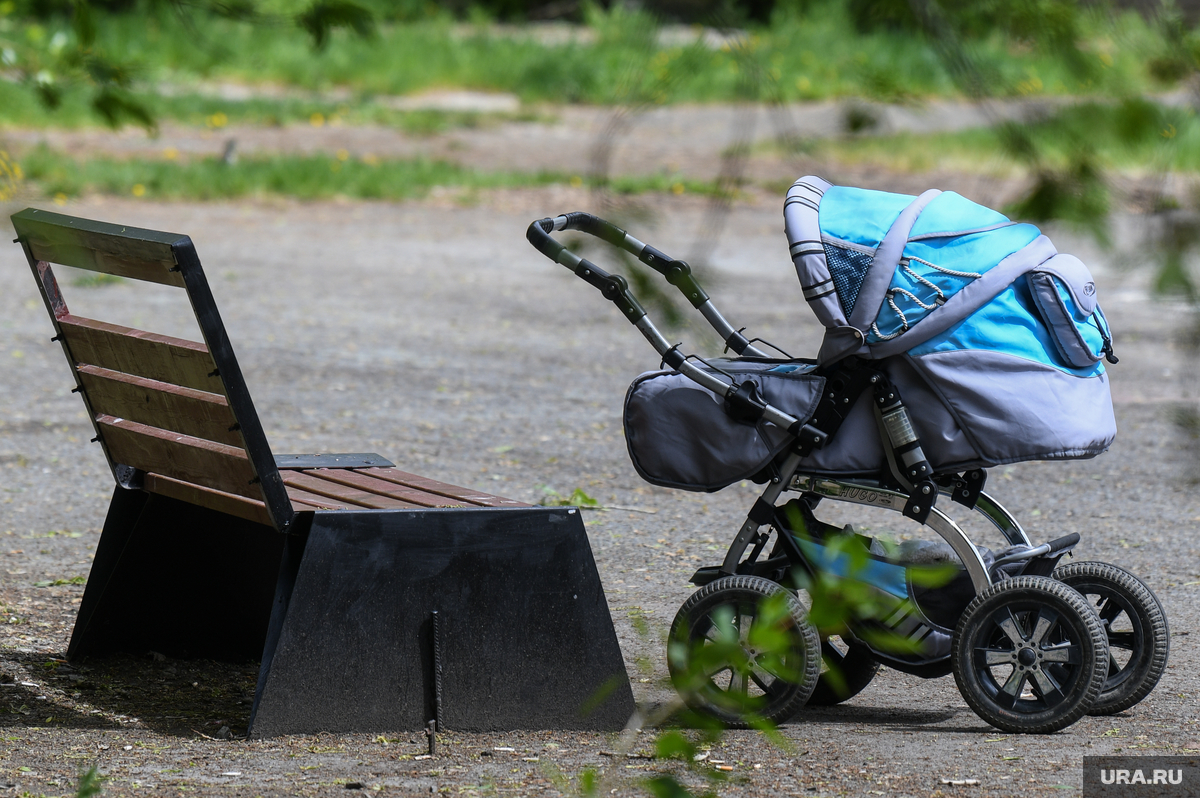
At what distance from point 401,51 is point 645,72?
21663mm

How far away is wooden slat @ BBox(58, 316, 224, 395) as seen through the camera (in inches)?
121

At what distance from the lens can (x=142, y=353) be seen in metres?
3.28

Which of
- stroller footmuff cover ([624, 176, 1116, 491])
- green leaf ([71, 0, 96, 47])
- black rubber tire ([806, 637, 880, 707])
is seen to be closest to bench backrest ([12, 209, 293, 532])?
green leaf ([71, 0, 96, 47])

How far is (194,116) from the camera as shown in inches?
700

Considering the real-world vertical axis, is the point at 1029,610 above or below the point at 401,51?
below

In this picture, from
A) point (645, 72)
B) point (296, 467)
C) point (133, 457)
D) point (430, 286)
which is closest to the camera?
point (645, 72)

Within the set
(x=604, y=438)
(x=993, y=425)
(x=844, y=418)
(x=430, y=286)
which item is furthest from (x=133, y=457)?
(x=430, y=286)

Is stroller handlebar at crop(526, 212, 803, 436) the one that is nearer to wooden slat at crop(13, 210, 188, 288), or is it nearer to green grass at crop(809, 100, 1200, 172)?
wooden slat at crop(13, 210, 188, 288)

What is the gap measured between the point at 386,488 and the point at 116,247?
870 mm

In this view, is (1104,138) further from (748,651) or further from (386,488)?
(386,488)

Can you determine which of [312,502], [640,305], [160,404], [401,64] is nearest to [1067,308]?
[640,305]

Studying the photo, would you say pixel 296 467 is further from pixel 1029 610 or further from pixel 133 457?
pixel 1029 610

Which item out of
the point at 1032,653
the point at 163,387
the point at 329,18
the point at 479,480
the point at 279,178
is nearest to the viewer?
the point at 329,18

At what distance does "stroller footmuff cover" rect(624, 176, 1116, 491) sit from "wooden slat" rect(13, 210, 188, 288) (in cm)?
113
